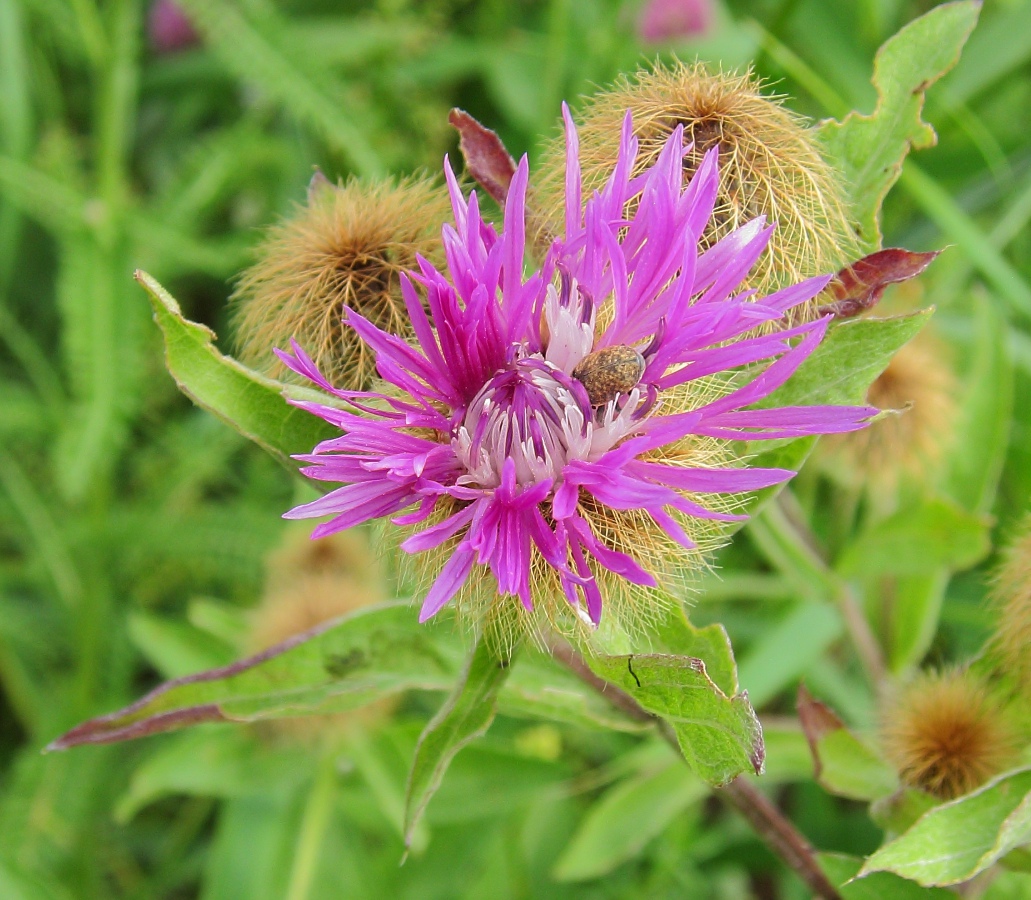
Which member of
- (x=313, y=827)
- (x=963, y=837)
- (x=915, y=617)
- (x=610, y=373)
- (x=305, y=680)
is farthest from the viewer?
(x=313, y=827)

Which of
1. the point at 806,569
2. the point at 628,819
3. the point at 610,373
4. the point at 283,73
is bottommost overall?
the point at 628,819

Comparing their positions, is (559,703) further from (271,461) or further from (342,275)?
(271,461)

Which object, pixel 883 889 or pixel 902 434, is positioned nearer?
pixel 883 889

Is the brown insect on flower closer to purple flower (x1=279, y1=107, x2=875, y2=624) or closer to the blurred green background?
purple flower (x1=279, y1=107, x2=875, y2=624)

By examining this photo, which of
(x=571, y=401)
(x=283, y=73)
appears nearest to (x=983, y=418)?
A: (x=571, y=401)

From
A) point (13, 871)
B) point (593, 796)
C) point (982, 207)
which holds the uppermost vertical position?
point (982, 207)

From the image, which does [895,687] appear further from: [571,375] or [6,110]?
[6,110]

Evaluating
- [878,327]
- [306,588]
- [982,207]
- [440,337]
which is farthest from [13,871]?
[982,207]
